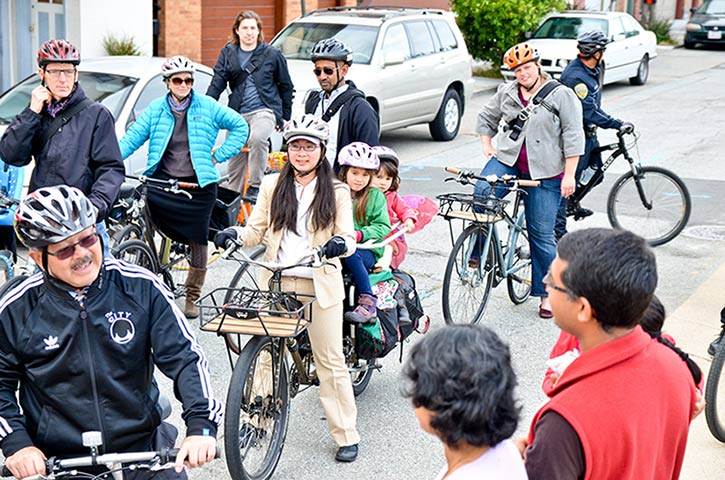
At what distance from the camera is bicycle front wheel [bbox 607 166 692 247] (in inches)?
A: 406

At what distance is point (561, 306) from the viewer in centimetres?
280

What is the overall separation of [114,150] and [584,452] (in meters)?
4.15

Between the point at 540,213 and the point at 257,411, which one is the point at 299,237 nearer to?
the point at 257,411

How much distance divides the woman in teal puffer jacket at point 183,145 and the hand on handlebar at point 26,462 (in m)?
4.38

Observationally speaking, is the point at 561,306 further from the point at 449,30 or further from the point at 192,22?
the point at 192,22

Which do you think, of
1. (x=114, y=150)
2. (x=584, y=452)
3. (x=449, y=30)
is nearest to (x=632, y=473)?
(x=584, y=452)

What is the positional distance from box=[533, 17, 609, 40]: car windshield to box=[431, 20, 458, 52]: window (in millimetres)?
6017

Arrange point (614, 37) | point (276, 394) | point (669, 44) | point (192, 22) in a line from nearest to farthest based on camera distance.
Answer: point (276, 394)
point (192, 22)
point (614, 37)
point (669, 44)

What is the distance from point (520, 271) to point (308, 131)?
353 centimetres

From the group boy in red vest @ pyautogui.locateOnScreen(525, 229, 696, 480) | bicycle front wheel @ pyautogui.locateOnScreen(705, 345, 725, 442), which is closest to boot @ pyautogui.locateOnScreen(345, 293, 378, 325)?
bicycle front wheel @ pyautogui.locateOnScreen(705, 345, 725, 442)

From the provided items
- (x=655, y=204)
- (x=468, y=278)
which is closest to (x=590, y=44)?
(x=655, y=204)

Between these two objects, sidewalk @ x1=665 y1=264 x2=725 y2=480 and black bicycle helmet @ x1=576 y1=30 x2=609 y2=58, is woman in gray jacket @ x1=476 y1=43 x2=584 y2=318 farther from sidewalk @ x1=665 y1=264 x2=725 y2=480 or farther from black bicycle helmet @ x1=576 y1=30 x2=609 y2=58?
black bicycle helmet @ x1=576 y1=30 x2=609 y2=58

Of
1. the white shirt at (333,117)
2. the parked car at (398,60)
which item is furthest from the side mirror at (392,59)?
the white shirt at (333,117)

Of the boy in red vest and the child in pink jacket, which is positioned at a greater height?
the boy in red vest
